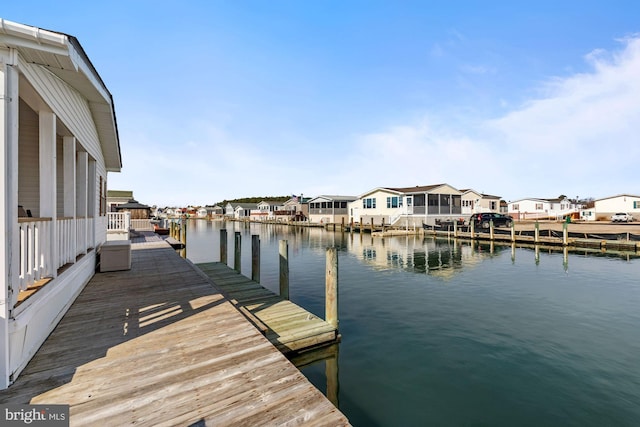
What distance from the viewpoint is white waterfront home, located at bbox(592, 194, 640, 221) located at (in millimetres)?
55219

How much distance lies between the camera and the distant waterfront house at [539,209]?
67.6 meters

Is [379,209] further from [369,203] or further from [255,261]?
[255,261]

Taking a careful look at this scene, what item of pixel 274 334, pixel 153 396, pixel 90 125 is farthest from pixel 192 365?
pixel 90 125

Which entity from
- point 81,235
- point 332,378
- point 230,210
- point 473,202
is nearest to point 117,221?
point 81,235

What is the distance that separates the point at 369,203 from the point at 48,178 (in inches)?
1966

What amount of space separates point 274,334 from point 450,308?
768 centimetres

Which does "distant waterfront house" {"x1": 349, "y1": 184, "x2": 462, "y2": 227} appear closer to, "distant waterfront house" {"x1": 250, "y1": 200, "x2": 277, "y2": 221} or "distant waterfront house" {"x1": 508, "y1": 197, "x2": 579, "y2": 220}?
"distant waterfront house" {"x1": 508, "y1": 197, "x2": 579, "y2": 220}

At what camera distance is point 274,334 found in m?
7.27

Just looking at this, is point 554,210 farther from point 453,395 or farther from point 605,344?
point 453,395

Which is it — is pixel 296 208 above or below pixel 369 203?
above

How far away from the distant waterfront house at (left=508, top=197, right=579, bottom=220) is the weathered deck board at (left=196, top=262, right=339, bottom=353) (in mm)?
73566

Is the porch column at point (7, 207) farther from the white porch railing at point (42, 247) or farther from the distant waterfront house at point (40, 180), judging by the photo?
the white porch railing at point (42, 247)

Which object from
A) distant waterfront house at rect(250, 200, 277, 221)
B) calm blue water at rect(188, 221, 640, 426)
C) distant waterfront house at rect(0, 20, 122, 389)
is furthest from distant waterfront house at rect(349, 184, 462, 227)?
distant waterfront house at rect(250, 200, 277, 221)

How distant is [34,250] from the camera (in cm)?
516
